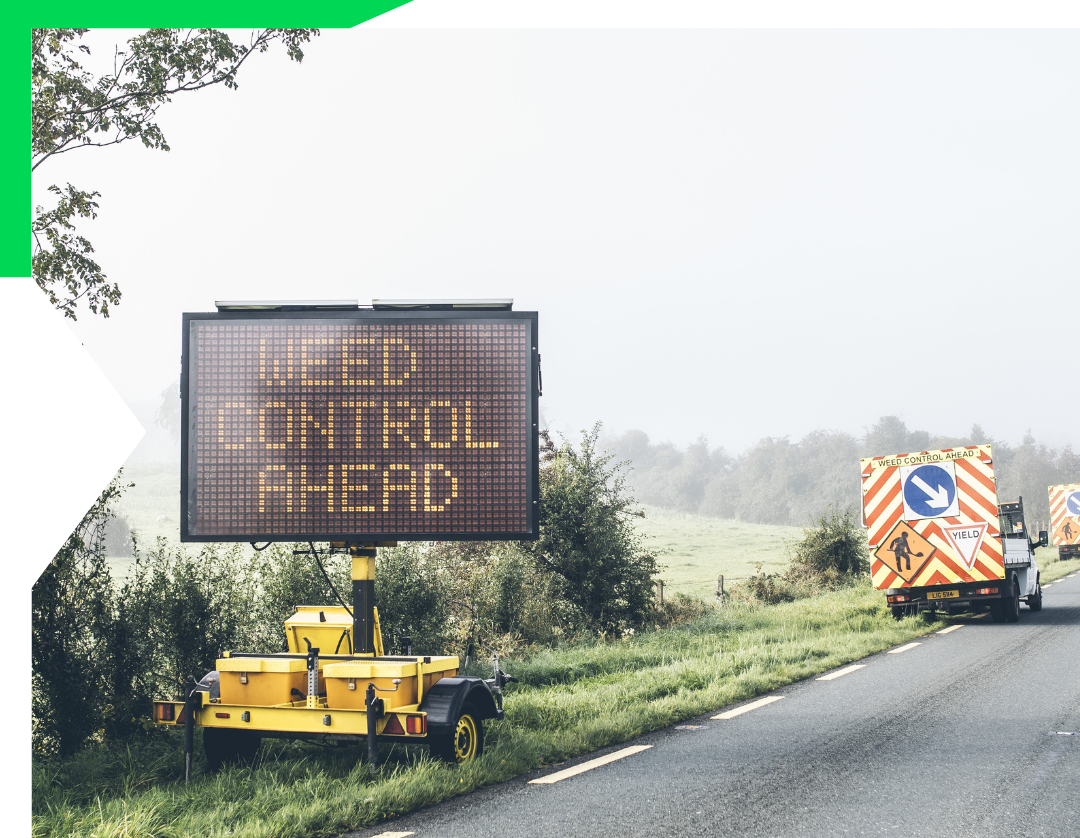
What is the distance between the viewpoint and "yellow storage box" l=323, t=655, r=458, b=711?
5.84 metres

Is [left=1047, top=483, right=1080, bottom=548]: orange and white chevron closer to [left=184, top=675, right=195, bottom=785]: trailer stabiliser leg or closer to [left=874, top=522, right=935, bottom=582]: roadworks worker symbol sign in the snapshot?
[left=874, top=522, right=935, bottom=582]: roadworks worker symbol sign

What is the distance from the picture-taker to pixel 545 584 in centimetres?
1736

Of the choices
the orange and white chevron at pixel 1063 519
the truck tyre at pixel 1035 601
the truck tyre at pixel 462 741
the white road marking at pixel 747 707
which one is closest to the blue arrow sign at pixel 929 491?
the truck tyre at pixel 1035 601

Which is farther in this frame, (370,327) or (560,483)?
(560,483)

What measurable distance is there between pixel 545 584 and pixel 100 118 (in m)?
11.3

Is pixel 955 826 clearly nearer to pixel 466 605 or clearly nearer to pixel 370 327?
pixel 370 327

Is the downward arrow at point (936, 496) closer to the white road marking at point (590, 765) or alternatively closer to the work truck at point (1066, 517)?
the white road marking at point (590, 765)

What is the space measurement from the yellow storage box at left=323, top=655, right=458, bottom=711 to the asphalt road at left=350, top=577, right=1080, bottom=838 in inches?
29.6

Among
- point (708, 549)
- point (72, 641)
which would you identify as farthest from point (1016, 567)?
point (708, 549)

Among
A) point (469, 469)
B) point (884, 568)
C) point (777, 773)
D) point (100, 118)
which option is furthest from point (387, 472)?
point (884, 568)

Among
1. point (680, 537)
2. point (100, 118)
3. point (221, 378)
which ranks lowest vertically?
point (680, 537)

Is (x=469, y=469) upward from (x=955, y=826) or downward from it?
upward

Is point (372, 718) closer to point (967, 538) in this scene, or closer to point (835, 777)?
point (835, 777)

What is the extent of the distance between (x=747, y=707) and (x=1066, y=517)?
3943cm
